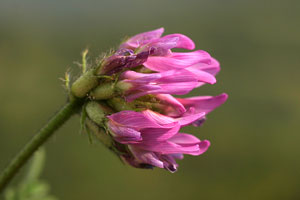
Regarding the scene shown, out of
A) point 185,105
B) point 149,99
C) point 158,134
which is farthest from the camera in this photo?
point 185,105

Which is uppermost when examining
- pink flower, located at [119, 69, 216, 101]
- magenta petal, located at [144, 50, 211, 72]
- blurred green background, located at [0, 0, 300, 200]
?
magenta petal, located at [144, 50, 211, 72]

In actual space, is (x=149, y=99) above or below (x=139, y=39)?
below

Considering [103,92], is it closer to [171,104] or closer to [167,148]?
[171,104]

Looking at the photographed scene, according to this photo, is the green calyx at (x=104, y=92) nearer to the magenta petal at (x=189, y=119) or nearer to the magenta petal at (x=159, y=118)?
the magenta petal at (x=159, y=118)

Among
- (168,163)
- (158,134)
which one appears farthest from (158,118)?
(168,163)

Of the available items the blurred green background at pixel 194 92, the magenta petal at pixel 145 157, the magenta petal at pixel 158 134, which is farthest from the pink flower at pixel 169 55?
the blurred green background at pixel 194 92

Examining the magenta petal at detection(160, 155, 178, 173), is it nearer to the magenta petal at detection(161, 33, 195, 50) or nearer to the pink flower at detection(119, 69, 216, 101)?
the pink flower at detection(119, 69, 216, 101)

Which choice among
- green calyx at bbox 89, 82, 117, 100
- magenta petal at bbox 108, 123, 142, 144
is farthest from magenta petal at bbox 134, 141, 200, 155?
green calyx at bbox 89, 82, 117, 100
